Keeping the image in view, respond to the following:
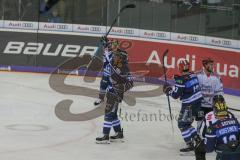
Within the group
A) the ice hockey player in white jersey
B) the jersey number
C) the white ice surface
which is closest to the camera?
the jersey number

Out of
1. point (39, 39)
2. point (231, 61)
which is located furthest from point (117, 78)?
point (39, 39)

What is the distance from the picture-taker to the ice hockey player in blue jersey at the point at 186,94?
1185 centimetres

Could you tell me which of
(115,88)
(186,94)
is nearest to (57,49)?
(115,88)

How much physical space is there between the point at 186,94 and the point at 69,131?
2982 millimetres

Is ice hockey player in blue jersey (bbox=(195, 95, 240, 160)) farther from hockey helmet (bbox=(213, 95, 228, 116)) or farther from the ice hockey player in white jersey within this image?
the ice hockey player in white jersey

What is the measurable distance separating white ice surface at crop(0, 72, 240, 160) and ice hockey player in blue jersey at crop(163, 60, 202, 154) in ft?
1.69

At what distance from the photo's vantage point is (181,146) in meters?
12.9

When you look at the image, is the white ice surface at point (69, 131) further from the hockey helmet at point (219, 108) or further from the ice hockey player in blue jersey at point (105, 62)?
the hockey helmet at point (219, 108)

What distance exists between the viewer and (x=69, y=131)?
1365 cm

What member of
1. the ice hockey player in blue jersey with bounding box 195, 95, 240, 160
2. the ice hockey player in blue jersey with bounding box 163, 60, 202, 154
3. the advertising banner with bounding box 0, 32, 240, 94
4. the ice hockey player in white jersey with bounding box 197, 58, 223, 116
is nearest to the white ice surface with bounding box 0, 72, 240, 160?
the ice hockey player in blue jersey with bounding box 163, 60, 202, 154

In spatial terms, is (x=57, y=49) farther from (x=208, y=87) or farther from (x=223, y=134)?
(x=223, y=134)

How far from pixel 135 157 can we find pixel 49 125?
121 inches

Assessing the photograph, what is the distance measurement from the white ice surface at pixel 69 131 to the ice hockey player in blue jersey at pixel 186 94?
1.69 feet

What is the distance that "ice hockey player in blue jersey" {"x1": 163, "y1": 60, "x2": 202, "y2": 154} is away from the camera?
38.9 ft
